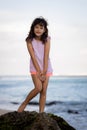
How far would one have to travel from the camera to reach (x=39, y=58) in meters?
6.80

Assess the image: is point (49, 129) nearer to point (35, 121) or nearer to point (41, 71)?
point (35, 121)

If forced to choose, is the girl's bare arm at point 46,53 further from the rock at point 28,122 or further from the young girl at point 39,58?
the rock at point 28,122

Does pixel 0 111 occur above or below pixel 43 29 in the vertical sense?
below

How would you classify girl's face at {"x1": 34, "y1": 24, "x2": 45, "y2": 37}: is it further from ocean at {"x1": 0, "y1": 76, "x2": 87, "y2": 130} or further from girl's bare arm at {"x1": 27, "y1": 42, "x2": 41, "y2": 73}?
ocean at {"x1": 0, "y1": 76, "x2": 87, "y2": 130}

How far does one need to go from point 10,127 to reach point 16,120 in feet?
0.51

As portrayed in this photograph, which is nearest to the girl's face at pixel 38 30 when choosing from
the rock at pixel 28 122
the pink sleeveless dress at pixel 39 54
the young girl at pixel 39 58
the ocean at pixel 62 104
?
the young girl at pixel 39 58

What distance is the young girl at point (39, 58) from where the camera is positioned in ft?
22.0

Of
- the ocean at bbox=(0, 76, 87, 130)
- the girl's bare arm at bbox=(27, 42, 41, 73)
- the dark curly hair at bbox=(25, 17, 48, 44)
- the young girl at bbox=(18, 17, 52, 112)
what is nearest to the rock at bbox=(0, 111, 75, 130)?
the young girl at bbox=(18, 17, 52, 112)

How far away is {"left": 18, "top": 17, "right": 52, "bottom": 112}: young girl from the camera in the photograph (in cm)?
670

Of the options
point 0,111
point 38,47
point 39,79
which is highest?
point 38,47

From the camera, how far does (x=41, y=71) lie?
6.75 meters

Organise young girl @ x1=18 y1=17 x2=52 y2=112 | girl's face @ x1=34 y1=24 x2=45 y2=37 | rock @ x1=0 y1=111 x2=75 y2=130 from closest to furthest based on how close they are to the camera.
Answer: rock @ x1=0 y1=111 x2=75 y2=130, young girl @ x1=18 y1=17 x2=52 y2=112, girl's face @ x1=34 y1=24 x2=45 y2=37

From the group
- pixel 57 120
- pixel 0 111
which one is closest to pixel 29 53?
pixel 57 120

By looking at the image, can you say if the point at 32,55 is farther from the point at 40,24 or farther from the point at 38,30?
the point at 40,24
